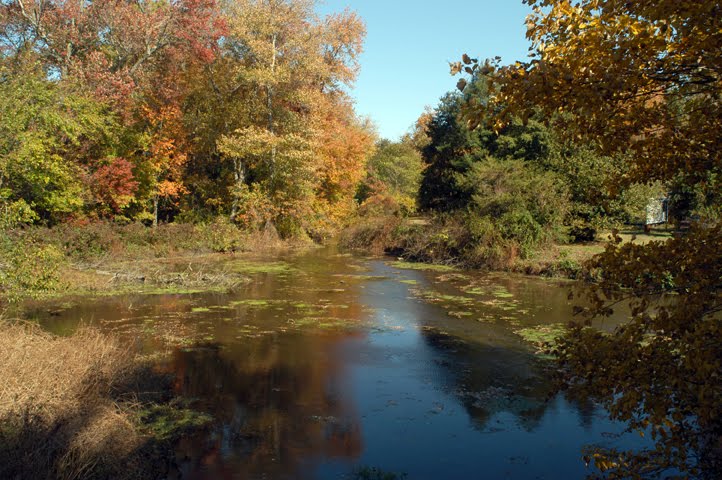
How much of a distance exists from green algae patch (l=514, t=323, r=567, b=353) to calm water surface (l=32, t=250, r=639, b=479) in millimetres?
261

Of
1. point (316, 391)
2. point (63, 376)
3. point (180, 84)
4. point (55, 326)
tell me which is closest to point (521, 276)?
point (316, 391)

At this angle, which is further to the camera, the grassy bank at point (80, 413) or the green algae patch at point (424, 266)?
the green algae patch at point (424, 266)

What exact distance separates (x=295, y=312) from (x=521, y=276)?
992cm

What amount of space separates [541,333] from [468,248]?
11.4 meters

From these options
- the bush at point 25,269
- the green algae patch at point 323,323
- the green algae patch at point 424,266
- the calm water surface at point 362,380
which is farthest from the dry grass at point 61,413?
the green algae patch at point 424,266

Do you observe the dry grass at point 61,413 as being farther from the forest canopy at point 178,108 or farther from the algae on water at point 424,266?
the algae on water at point 424,266

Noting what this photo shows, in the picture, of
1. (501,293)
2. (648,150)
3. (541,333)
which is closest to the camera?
(648,150)

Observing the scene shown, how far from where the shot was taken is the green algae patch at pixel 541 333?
1276 centimetres

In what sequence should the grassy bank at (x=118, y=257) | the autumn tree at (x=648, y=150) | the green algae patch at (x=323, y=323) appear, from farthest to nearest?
1. the green algae patch at (x=323, y=323)
2. the grassy bank at (x=118, y=257)
3. the autumn tree at (x=648, y=150)

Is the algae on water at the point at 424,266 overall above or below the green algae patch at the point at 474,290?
above

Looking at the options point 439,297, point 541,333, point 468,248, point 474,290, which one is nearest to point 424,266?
point 468,248

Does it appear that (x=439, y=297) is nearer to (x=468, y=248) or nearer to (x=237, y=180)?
(x=468, y=248)

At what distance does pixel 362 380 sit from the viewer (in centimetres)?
1031

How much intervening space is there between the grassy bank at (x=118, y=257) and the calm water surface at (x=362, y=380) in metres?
1.42
